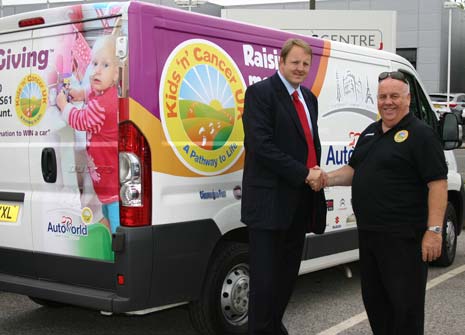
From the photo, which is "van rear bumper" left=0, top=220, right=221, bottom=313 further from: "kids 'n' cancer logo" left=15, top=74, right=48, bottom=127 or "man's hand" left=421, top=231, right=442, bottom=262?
"man's hand" left=421, top=231, right=442, bottom=262

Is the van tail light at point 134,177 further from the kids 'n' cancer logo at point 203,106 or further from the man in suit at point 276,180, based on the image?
the man in suit at point 276,180

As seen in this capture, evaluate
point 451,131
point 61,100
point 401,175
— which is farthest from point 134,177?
point 451,131

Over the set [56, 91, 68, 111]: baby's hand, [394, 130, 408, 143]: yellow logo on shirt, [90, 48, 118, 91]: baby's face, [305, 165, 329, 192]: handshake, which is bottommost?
[305, 165, 329, 192]: handshake

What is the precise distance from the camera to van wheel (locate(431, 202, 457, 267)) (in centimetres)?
682

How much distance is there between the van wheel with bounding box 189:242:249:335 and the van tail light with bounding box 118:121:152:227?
76 centimetres

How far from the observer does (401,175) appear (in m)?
3.48

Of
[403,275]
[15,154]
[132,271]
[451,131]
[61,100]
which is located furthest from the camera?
[451,131]

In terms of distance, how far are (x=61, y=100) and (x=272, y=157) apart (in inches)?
55.3

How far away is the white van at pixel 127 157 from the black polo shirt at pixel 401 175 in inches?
44.0

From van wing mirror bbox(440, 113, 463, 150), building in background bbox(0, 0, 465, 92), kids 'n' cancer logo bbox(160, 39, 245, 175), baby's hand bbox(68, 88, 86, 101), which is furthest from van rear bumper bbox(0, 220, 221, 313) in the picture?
building in background bbox(0, 0, 465, 92)

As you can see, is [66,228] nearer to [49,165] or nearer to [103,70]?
[49,165]

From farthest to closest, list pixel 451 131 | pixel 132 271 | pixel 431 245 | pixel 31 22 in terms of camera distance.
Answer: pixel 451 131
pixel 31 22
pixel 132 271
pixel 431 245

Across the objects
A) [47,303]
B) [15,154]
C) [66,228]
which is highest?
[15,154]

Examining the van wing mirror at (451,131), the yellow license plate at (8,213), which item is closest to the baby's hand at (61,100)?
the yellow license plate at (8,213)
